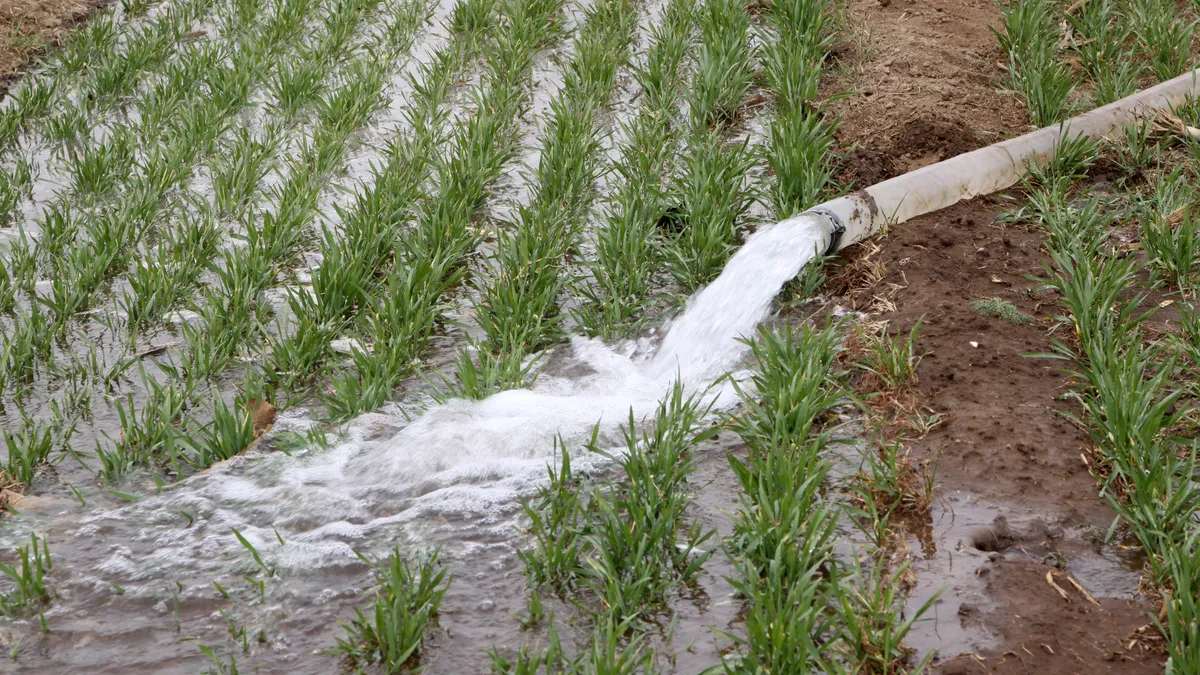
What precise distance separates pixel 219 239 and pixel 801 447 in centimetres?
245

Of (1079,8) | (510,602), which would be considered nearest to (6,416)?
(510,602)

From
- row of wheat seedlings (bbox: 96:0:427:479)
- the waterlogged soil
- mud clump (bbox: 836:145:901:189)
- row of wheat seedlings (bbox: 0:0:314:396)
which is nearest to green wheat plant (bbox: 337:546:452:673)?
row of wheat seedlings (bbox: 96:0:427:479)

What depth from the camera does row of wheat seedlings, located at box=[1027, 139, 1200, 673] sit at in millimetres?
2412

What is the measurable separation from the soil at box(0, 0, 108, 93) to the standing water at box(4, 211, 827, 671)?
365 cm

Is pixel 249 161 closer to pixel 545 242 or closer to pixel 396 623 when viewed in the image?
pixel 545 242

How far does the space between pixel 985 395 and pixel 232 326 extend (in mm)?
2389

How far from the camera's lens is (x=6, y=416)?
127 inches

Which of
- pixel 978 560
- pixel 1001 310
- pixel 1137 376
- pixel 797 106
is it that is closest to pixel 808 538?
pixel 978 560

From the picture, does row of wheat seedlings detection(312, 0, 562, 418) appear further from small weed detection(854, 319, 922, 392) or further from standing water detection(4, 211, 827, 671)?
small weed detection(854, 319, 922, 392)

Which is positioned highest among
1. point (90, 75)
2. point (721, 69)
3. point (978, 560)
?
point (90, 75)

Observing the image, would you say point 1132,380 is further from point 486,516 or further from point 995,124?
point 995,124

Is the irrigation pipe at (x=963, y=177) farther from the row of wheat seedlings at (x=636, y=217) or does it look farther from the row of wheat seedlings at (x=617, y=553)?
the row of wheat seedlings at (x=617, y=553)

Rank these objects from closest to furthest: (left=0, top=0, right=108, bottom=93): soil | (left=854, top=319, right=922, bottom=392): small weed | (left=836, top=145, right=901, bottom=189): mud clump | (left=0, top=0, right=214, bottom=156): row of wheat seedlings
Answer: (left=854, top=319, right=922, bottom=392): small weed
(left=836, top=145, right=901, bottom=189): mud clump
(left=0, top=0, right=214, bottom=156): row of wheat seedlings
(left=0, top=0, right=108, bottom=93): soil

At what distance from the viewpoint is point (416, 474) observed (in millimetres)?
3066
